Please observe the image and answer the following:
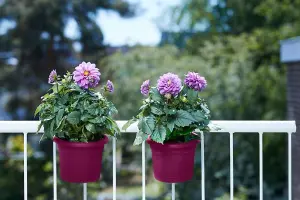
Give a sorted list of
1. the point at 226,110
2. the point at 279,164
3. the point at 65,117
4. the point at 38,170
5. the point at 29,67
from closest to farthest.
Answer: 1. the point at 65,117
2. the point at 226,110
3. the point at 279,164
4. the point at 38,170
5. the point at 29,67

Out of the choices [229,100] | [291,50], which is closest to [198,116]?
[291,50]

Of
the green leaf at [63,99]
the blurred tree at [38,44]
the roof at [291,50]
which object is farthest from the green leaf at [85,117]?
the blurred tree at [38,44]

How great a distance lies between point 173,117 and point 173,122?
0.03 metres

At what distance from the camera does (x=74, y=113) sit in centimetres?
154

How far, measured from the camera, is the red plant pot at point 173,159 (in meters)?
1.55

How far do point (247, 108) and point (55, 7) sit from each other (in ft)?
16.5

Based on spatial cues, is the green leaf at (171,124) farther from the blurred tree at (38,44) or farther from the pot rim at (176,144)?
the blurred tree at (38,44)

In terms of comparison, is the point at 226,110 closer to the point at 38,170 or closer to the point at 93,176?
the point at 38,170

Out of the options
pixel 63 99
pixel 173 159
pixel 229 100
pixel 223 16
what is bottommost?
pixel 173 159

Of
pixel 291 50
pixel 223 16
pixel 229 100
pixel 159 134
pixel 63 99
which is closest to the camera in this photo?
pixel 159 134

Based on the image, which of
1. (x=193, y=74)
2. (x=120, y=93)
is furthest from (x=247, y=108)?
(x=193, y=74)

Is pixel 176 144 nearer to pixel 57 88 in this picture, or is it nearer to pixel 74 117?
pixel 74 117

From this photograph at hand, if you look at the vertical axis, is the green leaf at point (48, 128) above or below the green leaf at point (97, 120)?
below

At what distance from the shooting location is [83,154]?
5.10 feet
